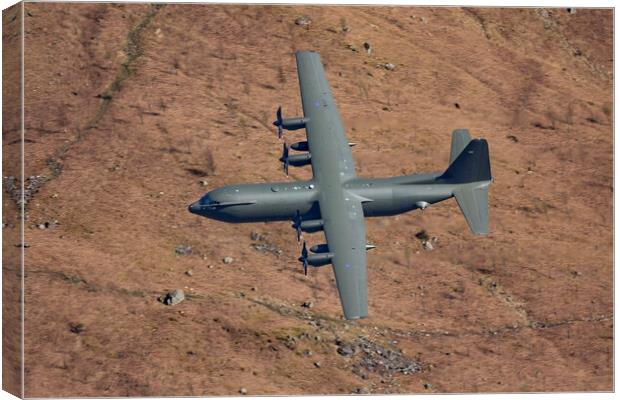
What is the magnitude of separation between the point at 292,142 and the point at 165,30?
35.3ft

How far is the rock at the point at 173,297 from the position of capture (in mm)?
58312

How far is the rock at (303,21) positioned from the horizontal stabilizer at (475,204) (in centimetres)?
1626

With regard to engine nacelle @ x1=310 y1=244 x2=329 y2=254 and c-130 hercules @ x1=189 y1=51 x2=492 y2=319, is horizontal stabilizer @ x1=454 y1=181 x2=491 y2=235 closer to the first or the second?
c-130 hercules @ x1=189 y1=51 x2=492 y2=319

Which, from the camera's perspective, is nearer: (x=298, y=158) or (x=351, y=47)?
(x=298, y=158)

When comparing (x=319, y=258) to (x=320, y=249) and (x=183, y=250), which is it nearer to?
(x=320, y=249)

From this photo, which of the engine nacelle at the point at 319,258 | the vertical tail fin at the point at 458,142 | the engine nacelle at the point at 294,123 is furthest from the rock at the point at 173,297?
the vertical tail fin at the point at 458,142

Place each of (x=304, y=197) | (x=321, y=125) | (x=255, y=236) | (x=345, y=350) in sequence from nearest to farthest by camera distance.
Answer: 1. (x=345, y=350)
2. (x=304, y=197)
3. (x=321, y=125)
4. (x=255, y=236)

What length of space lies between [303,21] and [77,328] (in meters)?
24.9

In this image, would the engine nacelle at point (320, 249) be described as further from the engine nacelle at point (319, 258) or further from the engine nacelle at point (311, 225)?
the engine nacelle at point (311, 225)

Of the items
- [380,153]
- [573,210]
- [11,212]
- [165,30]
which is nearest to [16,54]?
[11,212]

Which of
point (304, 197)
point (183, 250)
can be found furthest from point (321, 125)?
point (183, 250)

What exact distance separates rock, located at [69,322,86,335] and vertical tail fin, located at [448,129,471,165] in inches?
873

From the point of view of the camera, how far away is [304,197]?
2328 inches

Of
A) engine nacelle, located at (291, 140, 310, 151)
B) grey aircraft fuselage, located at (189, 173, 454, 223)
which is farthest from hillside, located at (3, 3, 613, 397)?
engine nacelle, located at (291, 140, 310, 151)
